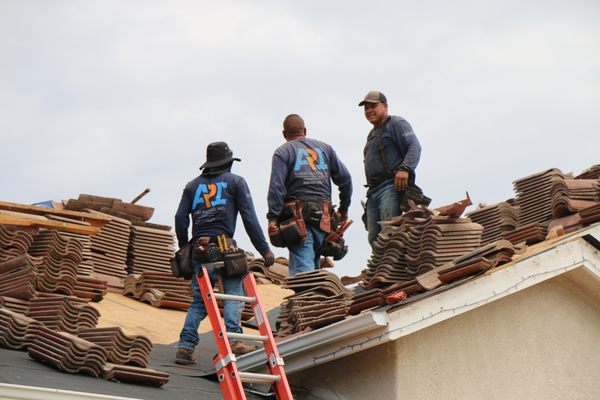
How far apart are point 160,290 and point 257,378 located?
5.40 meters

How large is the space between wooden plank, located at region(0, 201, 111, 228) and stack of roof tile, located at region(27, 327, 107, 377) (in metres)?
4.97

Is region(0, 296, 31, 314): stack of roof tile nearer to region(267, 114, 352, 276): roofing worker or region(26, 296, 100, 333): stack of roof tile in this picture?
region(26, 296, 100, 333): stack of roof tile

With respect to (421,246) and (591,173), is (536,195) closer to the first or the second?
(591,173)

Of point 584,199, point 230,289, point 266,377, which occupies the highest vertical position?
point 584,199

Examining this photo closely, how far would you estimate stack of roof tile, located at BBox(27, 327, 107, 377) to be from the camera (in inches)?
360

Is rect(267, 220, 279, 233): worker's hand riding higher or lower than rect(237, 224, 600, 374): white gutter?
higher

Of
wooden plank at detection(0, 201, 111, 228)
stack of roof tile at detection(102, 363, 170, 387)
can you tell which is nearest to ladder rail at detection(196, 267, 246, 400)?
stack of roof tile at detection(102, 363, 170, 387)

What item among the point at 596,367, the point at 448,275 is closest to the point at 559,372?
the point at 596,367

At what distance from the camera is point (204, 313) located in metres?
10.9

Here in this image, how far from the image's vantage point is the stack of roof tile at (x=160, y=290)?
13.8 m

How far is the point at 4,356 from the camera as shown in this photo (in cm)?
921

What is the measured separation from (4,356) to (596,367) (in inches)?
201

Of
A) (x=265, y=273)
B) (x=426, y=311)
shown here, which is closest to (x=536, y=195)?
(x=265, y=273)

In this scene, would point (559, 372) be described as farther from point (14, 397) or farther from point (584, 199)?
point (14, 397)
